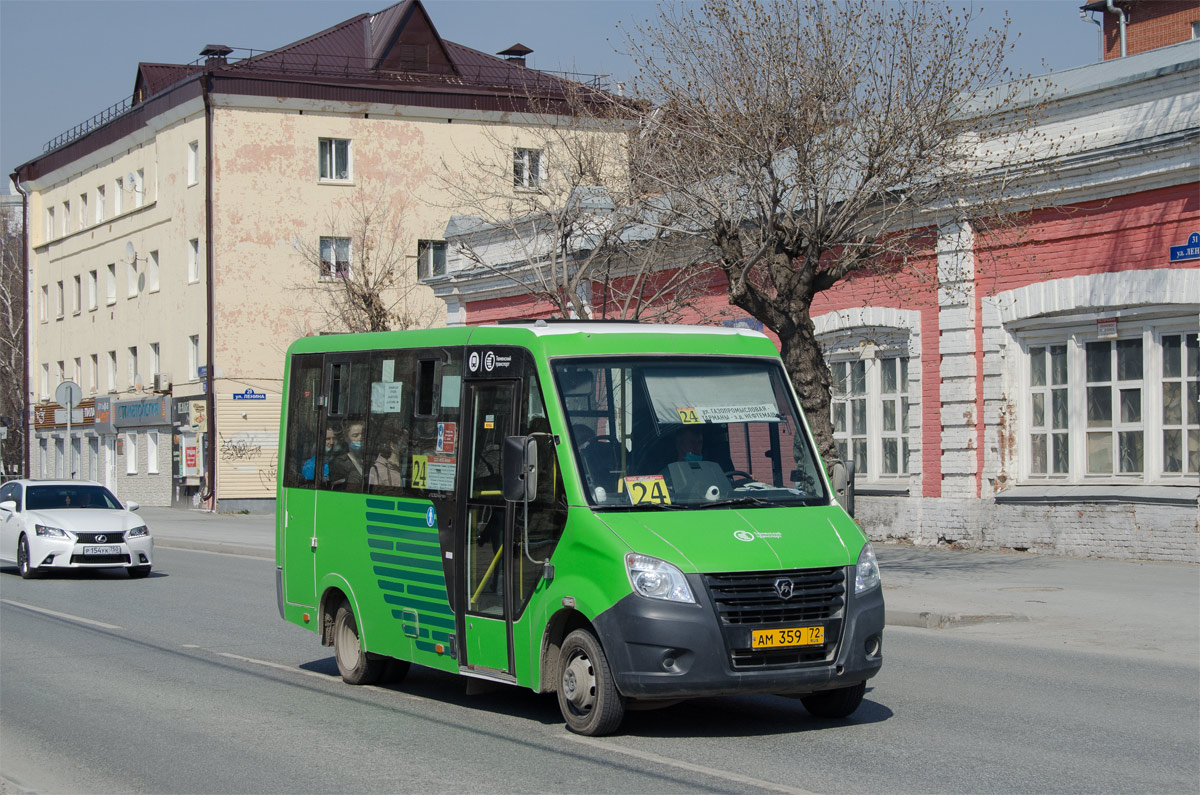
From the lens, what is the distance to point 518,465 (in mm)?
8672

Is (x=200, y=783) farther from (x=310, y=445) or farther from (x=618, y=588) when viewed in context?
(x=310, y=445)

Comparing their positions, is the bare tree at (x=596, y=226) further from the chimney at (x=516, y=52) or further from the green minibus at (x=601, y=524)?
the chimney at (x=516, y=52)

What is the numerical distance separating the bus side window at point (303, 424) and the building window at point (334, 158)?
3582 centimetres

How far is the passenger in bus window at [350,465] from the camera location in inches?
427

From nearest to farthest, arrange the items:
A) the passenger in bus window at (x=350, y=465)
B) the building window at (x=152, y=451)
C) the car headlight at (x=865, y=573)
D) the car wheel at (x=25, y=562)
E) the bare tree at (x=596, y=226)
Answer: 1. the car headlight at (x=865, y=573)
2. the passenger in bus window at (x=350, y=465)
3. the car wheel at (x=25, y=562)
4. the bare tree at (x=596, y=226)
5. the building window at (x=152, y=451)

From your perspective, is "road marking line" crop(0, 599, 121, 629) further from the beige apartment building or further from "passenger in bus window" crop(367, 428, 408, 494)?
the beige apartment building

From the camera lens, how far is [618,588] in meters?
8.13

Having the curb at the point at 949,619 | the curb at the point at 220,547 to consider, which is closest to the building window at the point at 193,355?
the curb at the point at 220,547

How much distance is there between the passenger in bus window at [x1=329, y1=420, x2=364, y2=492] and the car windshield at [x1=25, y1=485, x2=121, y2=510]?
504 inches

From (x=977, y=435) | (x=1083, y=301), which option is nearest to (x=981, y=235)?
(x=1083, y=301)

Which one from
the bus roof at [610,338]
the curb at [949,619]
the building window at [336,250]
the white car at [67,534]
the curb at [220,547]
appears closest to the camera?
the bus roof at [610,338]

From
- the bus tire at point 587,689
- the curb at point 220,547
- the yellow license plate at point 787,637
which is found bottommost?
the curb at point 220,547

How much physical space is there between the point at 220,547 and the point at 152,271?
78.6 feet

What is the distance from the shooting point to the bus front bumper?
26.3ft
